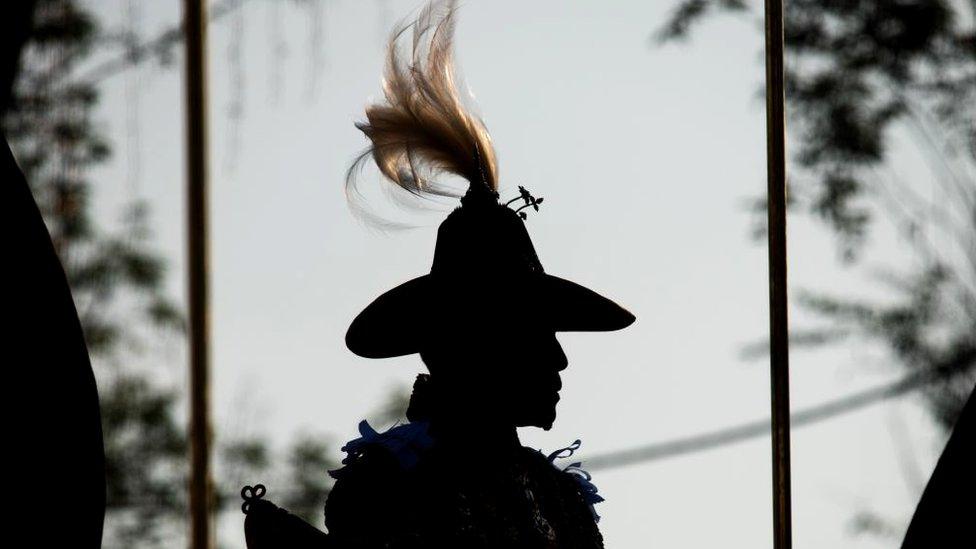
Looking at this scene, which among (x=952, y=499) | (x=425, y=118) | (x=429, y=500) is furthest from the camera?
(x=425, y=118)

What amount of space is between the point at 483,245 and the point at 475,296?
0.07 m

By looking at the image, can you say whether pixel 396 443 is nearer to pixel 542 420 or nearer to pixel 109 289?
pixel 542 420

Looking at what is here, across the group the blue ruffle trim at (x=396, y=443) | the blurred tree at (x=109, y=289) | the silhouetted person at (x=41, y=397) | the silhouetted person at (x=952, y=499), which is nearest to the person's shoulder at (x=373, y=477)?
the blue ruffle trim at (x=396, y=443)

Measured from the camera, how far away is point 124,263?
4055 millimetres

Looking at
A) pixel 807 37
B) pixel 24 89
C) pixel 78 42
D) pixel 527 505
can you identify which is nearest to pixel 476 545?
pixel 527 505

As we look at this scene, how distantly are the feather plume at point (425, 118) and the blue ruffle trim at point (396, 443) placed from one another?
0.34 m

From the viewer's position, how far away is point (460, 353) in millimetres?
1818

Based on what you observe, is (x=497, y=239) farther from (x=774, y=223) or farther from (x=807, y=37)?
(x=807, y=37)

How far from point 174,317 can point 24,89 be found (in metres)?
0.94

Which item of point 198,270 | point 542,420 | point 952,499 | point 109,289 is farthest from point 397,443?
point 109,289

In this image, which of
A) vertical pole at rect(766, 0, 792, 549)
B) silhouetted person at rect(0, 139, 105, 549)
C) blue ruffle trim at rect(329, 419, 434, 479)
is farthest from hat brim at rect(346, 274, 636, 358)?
silhouetted person at rect(0, 139, 105, 549)

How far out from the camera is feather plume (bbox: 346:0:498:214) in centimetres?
192

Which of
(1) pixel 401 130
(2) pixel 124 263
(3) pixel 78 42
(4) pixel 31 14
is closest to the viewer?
(1) pixel 401 130

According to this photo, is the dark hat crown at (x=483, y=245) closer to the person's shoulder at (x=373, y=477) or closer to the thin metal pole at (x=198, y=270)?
the person's shoulder at (x=373, y=477)
